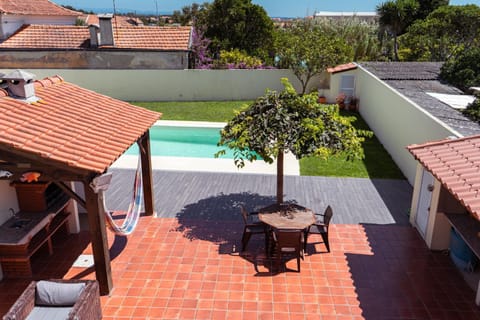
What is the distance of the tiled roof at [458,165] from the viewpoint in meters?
7.28

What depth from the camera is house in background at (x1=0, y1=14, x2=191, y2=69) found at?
93.1 ft

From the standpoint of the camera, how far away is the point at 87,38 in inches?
1149

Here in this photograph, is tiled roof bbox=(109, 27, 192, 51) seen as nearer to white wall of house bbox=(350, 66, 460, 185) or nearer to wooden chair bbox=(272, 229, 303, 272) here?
white wall of house bbox=(350, 66, 460, 185)

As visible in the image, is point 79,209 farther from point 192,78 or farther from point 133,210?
point 192,78

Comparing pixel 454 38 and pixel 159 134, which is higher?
pixel 454 38

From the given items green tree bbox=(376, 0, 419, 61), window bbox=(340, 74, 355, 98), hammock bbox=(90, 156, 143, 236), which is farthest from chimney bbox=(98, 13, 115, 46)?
green tree bbox=(376, 0, 419, 61)

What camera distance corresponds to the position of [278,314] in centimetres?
769

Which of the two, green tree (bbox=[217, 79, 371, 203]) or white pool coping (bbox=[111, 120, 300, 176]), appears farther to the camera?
white pool coping (bbox=[111, 120, 300, 176])

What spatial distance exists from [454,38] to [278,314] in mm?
29645

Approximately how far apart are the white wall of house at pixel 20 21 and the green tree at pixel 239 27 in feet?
57.1

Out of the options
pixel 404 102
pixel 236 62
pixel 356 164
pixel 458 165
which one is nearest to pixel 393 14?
pixel 236 62

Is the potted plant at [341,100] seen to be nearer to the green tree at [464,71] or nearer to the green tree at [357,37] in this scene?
the green tree at [464,71]

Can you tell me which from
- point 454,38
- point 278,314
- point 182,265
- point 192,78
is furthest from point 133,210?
point 454,38

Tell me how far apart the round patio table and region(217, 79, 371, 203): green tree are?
760mm
